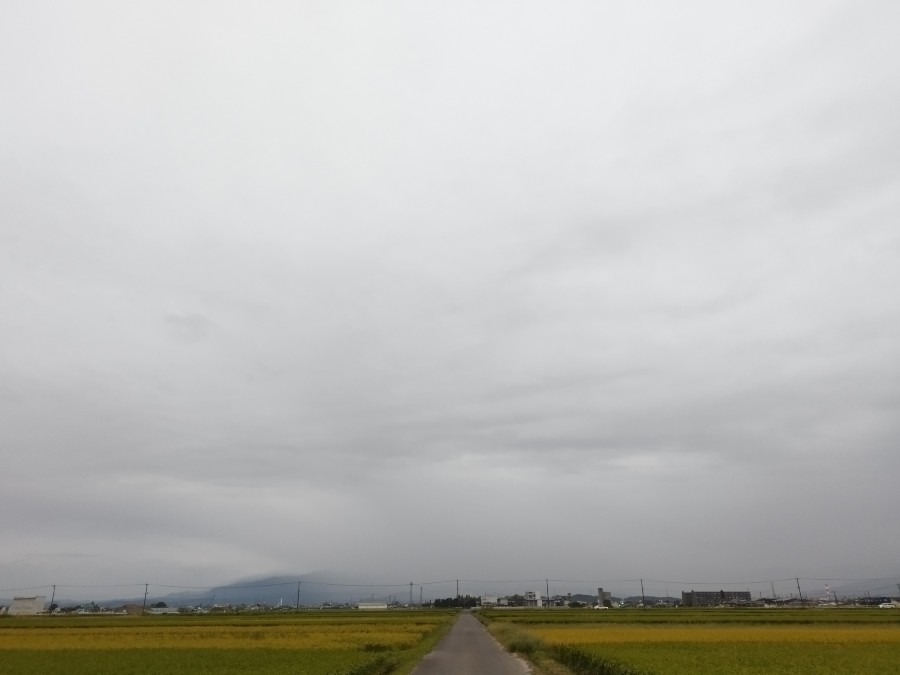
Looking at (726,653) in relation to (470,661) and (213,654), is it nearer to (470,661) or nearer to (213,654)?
(470,661)

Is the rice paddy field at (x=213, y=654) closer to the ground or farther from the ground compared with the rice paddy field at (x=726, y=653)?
farther from the ground

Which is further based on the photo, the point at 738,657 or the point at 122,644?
the point at 122,644

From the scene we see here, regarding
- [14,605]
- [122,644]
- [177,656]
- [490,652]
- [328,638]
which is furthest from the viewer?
[14,605]

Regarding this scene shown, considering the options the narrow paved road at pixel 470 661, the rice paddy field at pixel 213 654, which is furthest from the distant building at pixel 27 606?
the narrow paved road at pixel 470 661

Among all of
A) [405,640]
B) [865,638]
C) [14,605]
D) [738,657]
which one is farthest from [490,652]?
[14,605]

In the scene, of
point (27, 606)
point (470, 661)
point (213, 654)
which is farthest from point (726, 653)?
point (27, 606)

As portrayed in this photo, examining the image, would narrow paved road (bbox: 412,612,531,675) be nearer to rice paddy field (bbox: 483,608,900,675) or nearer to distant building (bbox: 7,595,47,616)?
rice paddy field (bbox: 483,608,900,675)

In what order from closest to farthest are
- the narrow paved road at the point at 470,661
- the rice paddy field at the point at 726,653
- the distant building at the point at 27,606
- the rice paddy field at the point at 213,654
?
the rice paddy field at the point at 726,653 < the narrow paved road at the point at 470,661 < the rice paddy field at the point at 213,654 < the distant building at the point at 27,606

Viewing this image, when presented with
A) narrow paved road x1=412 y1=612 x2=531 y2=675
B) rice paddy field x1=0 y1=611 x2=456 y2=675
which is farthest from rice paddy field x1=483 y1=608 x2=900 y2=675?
rice paddy field x1=0 y1=611 x2=456 y2=675

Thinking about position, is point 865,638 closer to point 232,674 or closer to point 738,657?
point 738,657

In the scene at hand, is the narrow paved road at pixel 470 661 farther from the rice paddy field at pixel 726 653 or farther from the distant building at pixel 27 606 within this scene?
the distant building at pixel 27 606

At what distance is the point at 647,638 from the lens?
1898 inches

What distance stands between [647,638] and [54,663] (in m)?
40.1

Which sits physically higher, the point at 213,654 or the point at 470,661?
the point at 213,654
